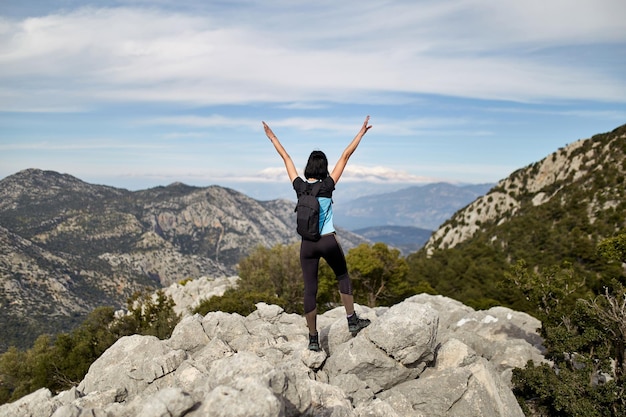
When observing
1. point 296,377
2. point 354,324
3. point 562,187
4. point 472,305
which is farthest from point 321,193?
point 562,187

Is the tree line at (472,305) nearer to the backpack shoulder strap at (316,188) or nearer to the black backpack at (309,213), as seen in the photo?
the black backpack at (309,213)

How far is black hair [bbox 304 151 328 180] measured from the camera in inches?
390

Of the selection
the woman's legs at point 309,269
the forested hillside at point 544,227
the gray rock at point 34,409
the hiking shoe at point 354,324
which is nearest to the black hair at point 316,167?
the woman's legs at point 309,269

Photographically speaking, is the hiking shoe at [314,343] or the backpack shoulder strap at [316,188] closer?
the backpack shoulder strap at [316,188]

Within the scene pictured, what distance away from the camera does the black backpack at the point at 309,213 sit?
9582 mm

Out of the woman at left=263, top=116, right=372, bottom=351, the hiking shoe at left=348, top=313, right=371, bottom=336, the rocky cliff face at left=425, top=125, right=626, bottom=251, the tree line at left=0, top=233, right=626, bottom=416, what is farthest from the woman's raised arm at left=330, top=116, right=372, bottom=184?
the rocky cliff face at left=425, top=125, right=626, bottom=251

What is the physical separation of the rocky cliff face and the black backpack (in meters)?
64.2

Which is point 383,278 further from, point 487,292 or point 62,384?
point 62,384

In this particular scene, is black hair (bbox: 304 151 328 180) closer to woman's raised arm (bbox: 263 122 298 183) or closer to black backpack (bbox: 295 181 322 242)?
black backpack (bbox: 295 181 322 242)

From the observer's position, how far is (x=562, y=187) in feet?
276

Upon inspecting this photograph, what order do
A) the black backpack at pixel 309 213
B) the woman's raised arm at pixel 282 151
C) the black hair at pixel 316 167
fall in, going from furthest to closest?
the woman's raised arm at pixel 282 151, the black hair at pixel 316 167, the black backpack at pixel 309 213

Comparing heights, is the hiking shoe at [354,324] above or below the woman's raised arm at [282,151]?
below

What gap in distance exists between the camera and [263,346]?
15.7 metres

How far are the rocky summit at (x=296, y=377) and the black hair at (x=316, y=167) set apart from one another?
4741mm
